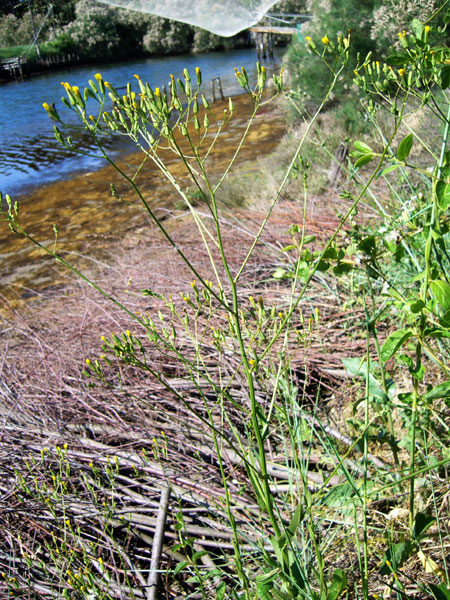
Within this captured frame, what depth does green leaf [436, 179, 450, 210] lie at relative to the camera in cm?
103

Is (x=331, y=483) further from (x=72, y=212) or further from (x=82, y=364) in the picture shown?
(x=72, y=212)

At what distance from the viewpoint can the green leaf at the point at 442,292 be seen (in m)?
0.94

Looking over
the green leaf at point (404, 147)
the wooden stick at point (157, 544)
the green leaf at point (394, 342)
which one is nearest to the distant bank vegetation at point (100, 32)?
the wooden stick at point (157, 544)

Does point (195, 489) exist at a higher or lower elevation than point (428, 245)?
lower

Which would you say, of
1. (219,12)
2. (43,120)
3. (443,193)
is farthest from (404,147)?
(43,120)

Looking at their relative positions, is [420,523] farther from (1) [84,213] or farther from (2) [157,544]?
(1) [84,213]

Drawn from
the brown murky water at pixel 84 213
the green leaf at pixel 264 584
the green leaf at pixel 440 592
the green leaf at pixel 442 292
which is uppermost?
the green leaf at pixel 442 292

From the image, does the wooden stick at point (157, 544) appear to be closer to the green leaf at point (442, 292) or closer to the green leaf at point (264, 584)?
the green leaf at point (264, 584)

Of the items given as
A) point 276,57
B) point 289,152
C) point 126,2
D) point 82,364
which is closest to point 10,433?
point 82,364

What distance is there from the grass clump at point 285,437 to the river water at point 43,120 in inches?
447

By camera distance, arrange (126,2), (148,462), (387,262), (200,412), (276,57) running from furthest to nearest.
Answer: (276,57), (126,2), (387,262), (200,412), (148,462)

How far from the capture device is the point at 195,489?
6.06ft

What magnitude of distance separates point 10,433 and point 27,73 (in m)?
35.7

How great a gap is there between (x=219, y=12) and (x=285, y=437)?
629cm
